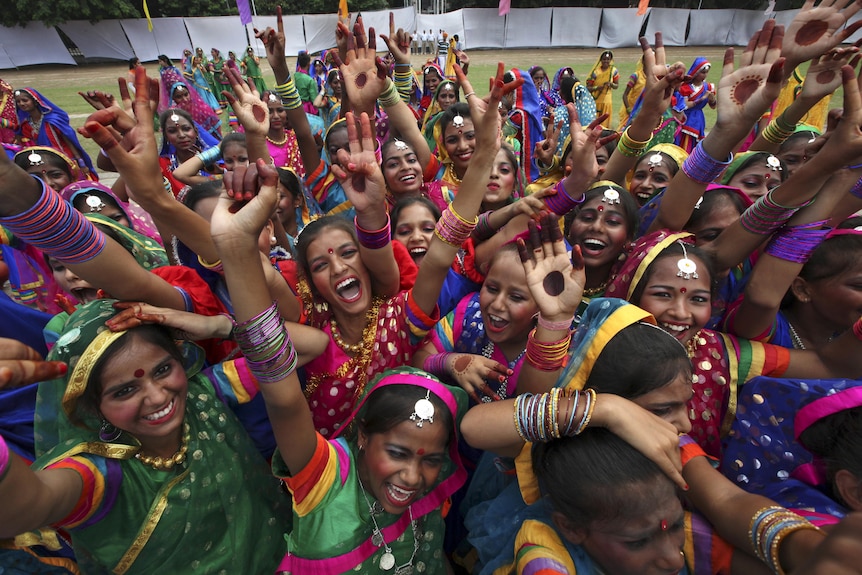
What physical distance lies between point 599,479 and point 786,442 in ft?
2.70

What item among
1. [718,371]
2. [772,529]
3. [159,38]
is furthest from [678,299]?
[159,38]

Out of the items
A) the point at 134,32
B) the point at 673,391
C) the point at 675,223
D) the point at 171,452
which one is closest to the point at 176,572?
the point at 171,452

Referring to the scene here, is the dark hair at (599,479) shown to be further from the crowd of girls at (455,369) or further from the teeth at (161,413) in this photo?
the teeth at (161,413)

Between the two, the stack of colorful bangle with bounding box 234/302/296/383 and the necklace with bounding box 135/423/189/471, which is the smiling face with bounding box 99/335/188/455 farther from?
the stack of colorful bangle with bounding box 234/302/296/383

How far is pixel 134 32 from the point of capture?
88.7 ft

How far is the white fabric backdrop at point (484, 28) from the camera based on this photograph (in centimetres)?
2812

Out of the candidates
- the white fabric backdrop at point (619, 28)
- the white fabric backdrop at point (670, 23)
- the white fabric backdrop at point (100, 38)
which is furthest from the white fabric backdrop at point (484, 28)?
the white fabric backdrop at point (100, 38)

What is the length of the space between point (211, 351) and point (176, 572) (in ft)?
2.98

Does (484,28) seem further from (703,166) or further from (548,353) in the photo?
(548,353)

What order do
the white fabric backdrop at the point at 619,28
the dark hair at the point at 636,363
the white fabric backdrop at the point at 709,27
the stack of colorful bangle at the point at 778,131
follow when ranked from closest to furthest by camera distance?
the dark hair at the point at 636,363
the stack of colorful bangle at the point at 778,131
the white fabric backdrop at the point at 709,27
the white fabric backdrop at the point at 619,28

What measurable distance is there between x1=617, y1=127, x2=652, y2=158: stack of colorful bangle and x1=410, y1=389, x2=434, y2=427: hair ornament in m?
2.31

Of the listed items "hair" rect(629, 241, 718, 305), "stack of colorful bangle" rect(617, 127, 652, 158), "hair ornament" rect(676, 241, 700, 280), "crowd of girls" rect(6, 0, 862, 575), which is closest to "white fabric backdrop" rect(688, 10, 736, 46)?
"crowd of girls" rect(6, 0, 862, 575)

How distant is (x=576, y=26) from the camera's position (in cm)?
2761

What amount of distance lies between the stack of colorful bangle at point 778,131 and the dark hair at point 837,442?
262 cm
